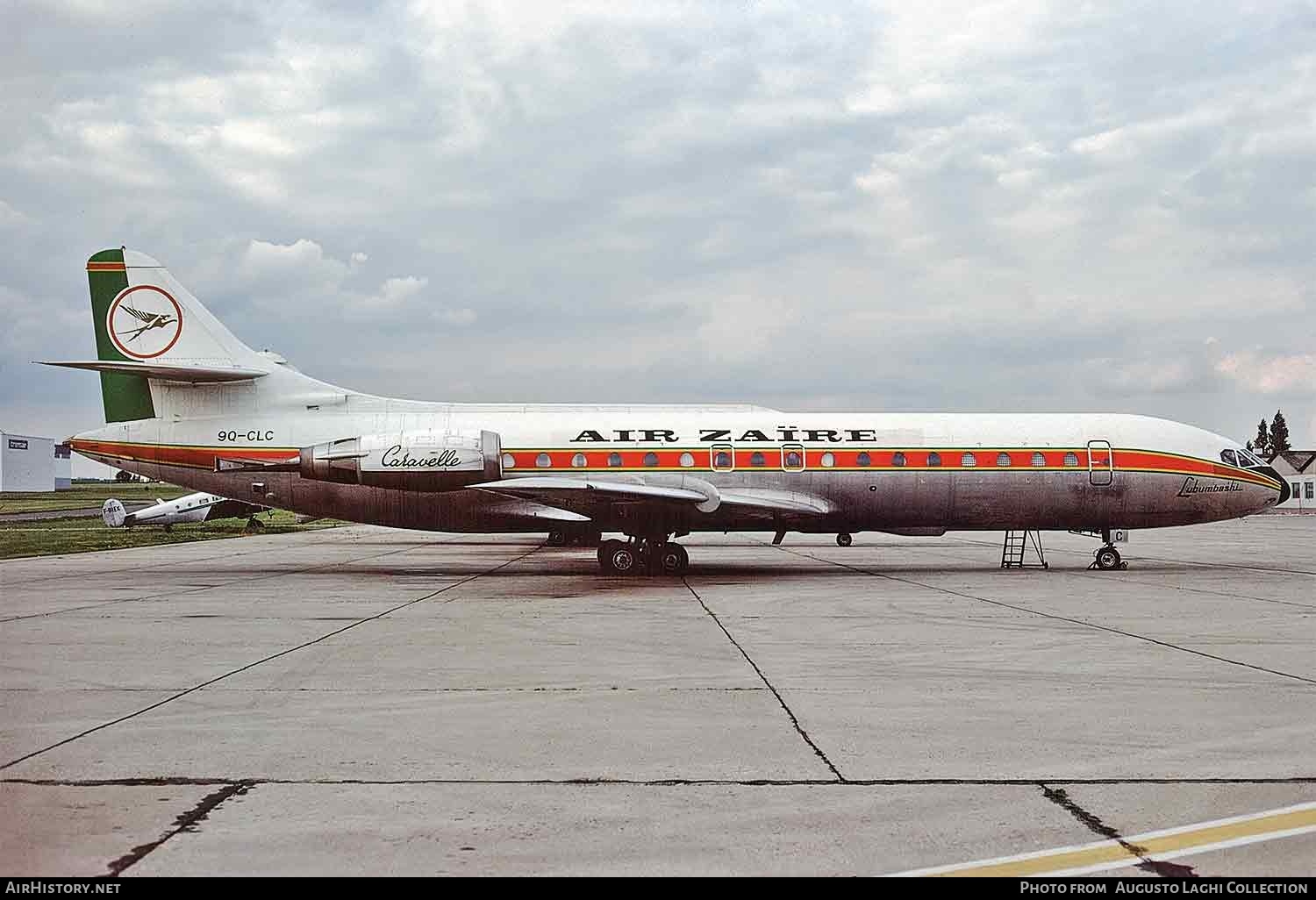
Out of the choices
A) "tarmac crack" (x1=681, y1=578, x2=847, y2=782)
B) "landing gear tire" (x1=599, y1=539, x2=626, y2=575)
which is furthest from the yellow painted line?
"landing gear tire" (x1=599, y1=539, x2=626, y2=575)

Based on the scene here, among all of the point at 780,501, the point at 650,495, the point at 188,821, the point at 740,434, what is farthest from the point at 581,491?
the point at 188,821

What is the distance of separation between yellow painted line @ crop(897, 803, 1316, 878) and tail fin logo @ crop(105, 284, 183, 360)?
21.4 m

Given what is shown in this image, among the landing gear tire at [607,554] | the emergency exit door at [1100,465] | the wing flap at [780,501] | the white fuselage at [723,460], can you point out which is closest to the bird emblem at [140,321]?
the white fuselage at [723,460]

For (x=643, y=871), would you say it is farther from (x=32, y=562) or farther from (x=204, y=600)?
(x=32, y=562)

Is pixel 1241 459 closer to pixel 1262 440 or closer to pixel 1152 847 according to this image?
pixel 1152 847

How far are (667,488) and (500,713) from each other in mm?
12591

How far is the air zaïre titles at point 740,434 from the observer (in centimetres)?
2177

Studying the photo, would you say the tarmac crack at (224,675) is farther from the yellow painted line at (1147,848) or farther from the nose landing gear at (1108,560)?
the nose landing gear at (1108,560)

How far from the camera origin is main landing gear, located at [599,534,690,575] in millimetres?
21344

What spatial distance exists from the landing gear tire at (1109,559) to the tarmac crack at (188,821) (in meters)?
21.2

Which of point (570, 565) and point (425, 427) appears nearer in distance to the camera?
point (425, 427)

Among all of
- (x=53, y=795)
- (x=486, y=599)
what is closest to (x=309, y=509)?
(x=486, y=599)

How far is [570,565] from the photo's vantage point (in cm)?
2467
